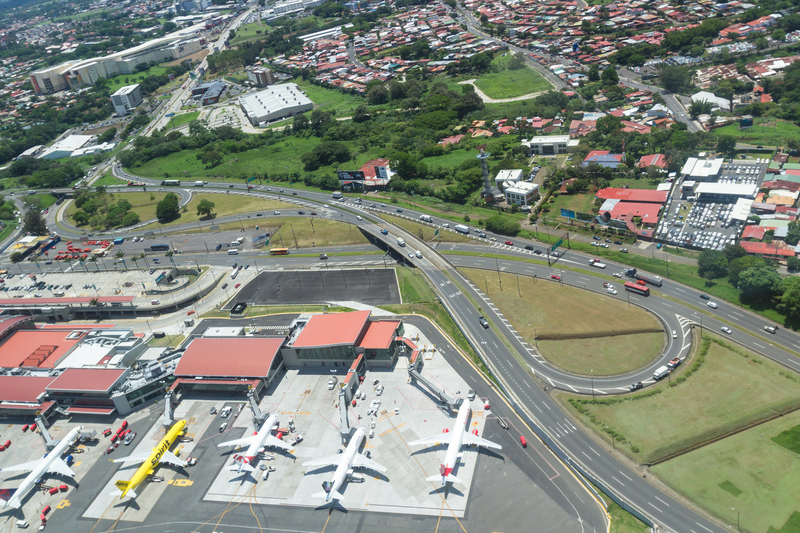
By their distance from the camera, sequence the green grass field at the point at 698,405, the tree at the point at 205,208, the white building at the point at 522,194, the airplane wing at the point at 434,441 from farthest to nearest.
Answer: the tree at the point at 205,208 → the white building at the point at 522,194 → the airplane wing at the point at 434,441 → the green grass field at the point at 698,405

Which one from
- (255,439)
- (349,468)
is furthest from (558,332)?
(255,439)

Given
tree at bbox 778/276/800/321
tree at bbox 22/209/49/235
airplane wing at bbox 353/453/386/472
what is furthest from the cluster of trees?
tree at bbox 778/276/800/321

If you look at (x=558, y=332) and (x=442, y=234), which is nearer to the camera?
(x=558, y=332)

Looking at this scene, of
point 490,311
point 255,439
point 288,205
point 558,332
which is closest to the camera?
point 255,439

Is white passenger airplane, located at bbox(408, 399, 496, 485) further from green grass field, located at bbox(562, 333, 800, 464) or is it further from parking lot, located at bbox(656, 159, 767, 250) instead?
parking lot, located at bbox(656, 159, 767, 250)

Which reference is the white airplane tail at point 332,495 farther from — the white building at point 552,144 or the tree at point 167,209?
the white building at point 552,144

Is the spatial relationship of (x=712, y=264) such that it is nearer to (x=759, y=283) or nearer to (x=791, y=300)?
(x=759, y=283)

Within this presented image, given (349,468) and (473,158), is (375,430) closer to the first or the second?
(349,468)

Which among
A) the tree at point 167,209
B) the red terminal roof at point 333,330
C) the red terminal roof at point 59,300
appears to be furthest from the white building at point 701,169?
the tree at point 167,209
